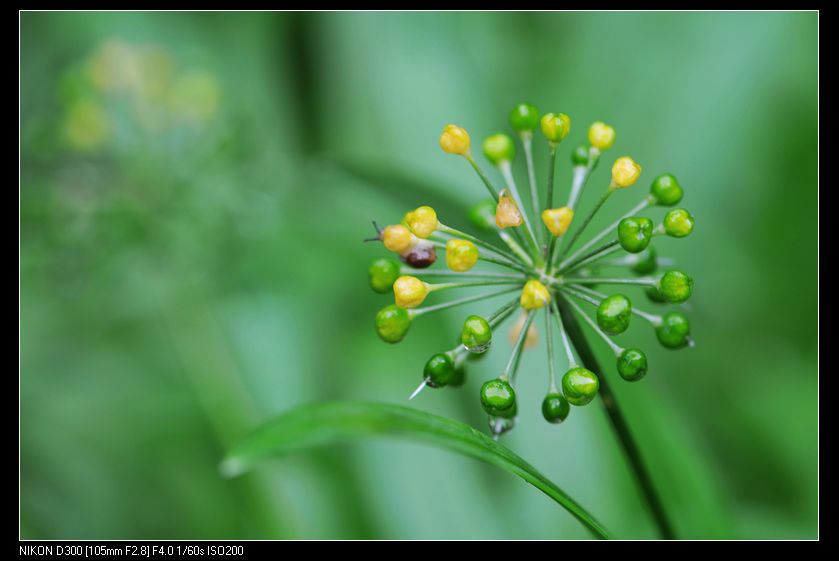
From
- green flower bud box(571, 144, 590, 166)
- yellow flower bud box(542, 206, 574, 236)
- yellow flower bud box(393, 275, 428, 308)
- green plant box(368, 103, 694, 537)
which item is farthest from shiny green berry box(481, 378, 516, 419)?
green flower bud box(571, 144, 590, 166)

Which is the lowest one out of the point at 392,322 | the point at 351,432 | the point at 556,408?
the point at 556,408

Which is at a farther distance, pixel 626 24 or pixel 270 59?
pixel 270 59

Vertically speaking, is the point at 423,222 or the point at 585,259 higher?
the point at 423,222

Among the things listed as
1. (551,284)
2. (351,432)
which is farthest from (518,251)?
(351,432)

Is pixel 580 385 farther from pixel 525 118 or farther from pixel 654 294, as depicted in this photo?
pixel 525 118

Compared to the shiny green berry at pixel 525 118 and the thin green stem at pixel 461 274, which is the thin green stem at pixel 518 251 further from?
the shiny green berry at pixel 525 118
